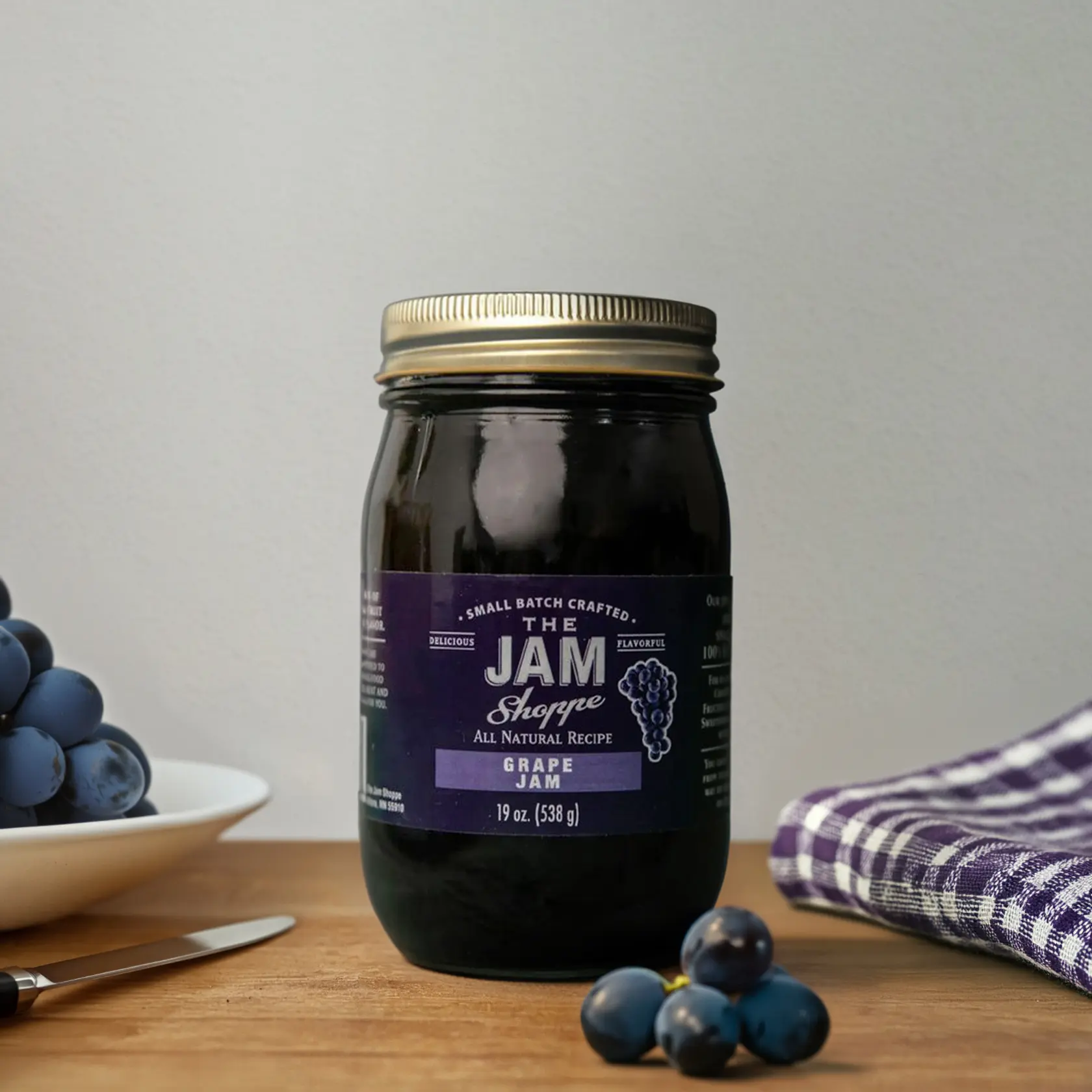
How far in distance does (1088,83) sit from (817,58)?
22 cm

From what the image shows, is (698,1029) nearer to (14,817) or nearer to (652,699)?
(652,699)

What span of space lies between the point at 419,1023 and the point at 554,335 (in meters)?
0.33

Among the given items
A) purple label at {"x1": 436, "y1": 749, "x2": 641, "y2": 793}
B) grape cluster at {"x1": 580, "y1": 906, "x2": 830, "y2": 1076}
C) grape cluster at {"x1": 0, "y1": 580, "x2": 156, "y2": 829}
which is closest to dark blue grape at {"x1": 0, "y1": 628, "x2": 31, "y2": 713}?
grape cluster at {"x1": 0, "y1": 580, "x2": 156, "y2": 829}

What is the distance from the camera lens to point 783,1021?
0.58 m

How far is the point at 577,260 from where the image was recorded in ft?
3.70

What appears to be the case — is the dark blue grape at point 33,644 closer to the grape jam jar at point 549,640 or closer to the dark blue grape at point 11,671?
the dark blue grape at point 11,671

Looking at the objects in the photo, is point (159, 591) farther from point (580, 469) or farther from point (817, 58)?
point (817, 58)

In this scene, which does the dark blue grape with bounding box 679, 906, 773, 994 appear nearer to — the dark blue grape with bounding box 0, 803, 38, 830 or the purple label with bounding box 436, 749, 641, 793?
the purple label with bounding box 436, 749, 641, 793

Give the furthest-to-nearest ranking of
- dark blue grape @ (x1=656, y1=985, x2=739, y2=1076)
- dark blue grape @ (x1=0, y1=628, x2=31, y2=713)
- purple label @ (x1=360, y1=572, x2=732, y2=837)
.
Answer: dark blue grape @ (x1=0, y1=628, x2=31, y2=713) < purple label @ (x1=360, y1=572, x2=732, y2=837) < dark blue grape @ (x1=656, y1=985, x2=739, y2=1076)

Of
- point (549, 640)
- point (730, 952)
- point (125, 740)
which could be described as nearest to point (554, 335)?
point (549, 640)

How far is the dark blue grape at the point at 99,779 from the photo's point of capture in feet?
2.65

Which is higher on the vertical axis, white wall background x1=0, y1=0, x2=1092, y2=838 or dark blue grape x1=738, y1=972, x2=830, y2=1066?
white wall background x1=0, y1=0, x2=1092, y2=838

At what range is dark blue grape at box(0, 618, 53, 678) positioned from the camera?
833 millimetres

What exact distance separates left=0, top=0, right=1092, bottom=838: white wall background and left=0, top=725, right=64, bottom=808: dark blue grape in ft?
1.20
